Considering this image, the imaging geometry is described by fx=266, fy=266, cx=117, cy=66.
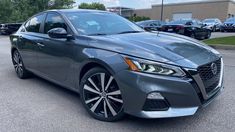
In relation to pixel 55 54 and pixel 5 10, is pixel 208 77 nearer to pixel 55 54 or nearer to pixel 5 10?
pixel 55 54

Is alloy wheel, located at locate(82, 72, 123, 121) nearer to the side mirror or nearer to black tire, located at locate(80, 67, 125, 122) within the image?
black tire, located at locate(80, 67, 125, 122)

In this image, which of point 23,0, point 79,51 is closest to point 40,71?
point 79,51

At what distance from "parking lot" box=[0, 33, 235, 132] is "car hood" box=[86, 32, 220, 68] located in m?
0.84

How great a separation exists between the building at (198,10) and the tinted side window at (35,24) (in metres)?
47.8

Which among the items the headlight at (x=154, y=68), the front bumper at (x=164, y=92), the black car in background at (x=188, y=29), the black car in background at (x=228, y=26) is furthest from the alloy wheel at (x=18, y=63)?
the black car in background at (x=228, y=26)

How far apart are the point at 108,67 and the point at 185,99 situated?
104 cm

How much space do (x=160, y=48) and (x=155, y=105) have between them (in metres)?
0.75

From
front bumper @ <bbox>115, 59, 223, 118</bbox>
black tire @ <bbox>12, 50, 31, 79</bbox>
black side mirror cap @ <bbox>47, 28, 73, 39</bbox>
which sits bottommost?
black tire @ <bbox>12, 50, 31, 79</bbox>

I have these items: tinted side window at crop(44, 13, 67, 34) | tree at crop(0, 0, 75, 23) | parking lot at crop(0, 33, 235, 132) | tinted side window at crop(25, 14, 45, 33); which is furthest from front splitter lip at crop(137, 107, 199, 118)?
tree at crop(0, 0, 75, 23)

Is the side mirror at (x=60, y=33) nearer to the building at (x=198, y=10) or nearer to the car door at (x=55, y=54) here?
the car door at (x=55, y=54)

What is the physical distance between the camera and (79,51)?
156 inches

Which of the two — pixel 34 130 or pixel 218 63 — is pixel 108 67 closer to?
pixel 34 130

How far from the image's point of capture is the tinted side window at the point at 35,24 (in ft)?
17.7

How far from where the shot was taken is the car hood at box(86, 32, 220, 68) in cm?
324
